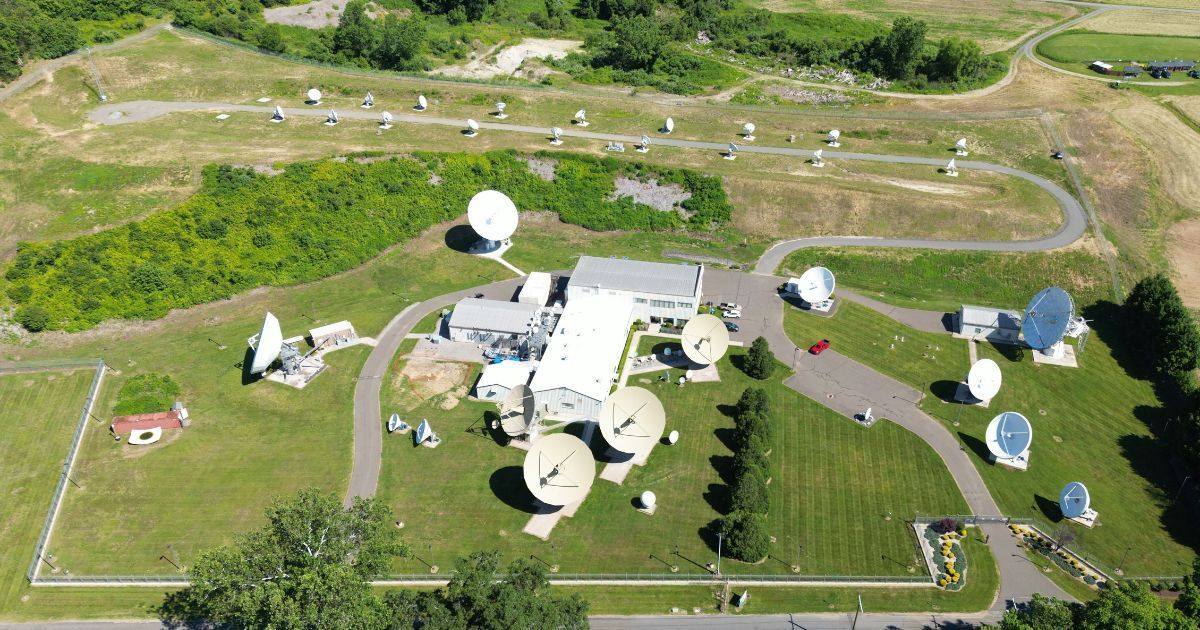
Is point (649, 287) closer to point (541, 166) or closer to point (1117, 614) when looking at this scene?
point (541, 166)

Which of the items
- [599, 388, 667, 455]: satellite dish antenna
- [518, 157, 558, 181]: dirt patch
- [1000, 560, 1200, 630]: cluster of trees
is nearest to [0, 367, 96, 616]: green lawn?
[599, 388, 667, 455]: satellite dish antenna

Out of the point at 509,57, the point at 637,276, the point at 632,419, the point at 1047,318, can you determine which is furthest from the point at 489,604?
the point at 509,57

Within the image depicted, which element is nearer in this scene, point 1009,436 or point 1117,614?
point 1117,614

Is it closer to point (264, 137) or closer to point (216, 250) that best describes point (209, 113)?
point (264, 137)

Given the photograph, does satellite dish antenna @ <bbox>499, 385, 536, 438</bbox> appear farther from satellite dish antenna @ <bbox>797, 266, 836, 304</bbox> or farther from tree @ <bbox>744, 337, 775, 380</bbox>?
satellite dish antenna @ <bbox>797, 266, 836, 304</bbox>

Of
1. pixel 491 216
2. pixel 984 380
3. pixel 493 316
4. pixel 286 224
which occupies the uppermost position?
pixel 491 216

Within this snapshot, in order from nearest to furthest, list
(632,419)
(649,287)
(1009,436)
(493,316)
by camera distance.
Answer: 1. (632,419)
2. (1009,436)
3. (493,316)
4. (649,287)

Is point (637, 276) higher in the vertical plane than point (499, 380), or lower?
higher

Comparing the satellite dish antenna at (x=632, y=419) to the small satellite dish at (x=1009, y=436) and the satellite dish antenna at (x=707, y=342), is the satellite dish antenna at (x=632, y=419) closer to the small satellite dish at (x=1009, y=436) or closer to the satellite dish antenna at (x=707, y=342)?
the satellite dish antenna at (x=707, y=342)
